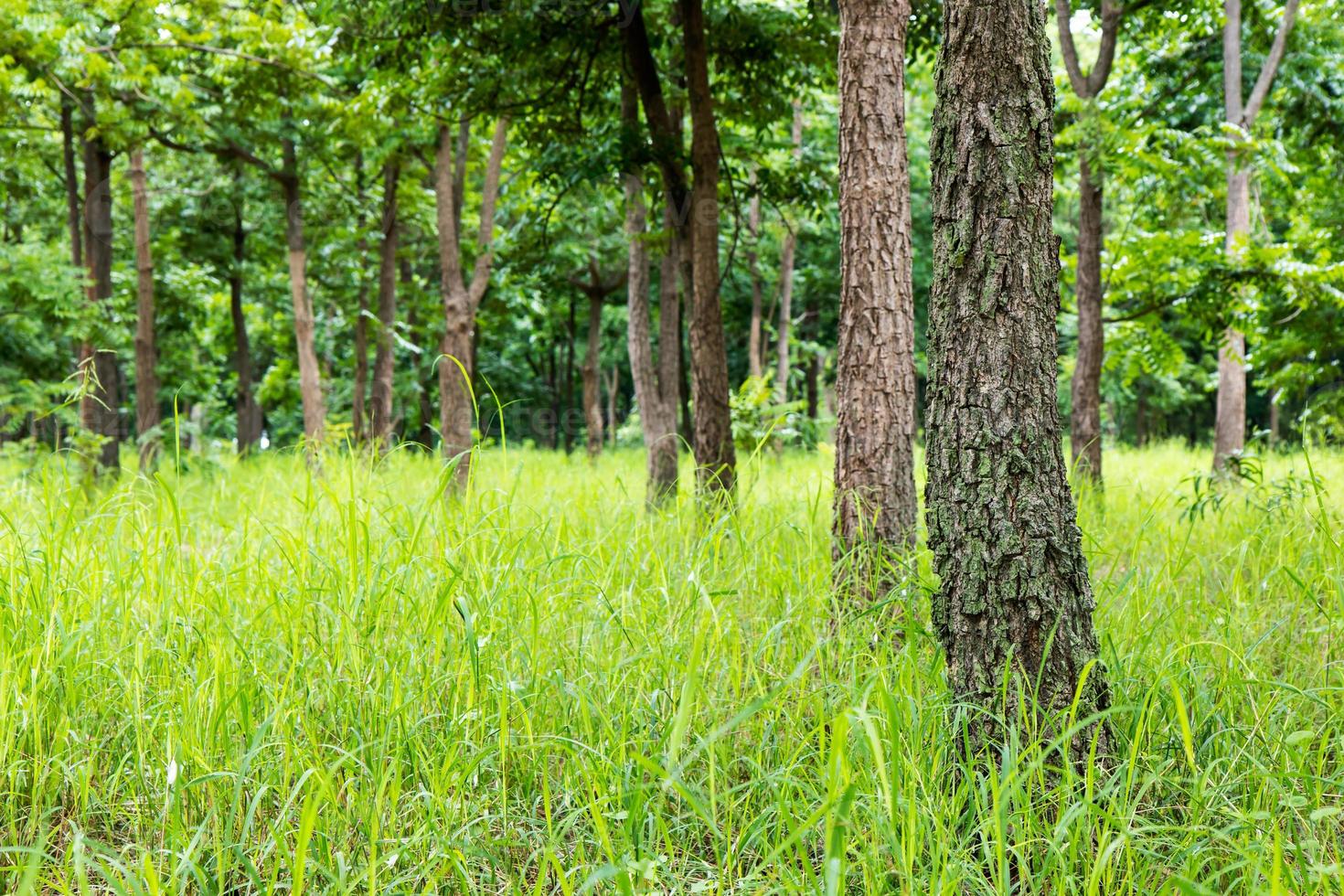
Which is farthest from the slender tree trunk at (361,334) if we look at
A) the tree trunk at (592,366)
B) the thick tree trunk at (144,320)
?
the tree trunk at (592,366)

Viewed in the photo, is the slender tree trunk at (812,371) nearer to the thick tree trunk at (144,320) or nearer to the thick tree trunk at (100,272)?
the thick tree trunk at (144,320)

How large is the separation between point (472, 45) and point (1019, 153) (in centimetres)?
489

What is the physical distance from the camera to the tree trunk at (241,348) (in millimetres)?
13633

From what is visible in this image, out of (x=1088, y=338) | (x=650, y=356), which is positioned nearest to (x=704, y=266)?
(x=650, y=356)

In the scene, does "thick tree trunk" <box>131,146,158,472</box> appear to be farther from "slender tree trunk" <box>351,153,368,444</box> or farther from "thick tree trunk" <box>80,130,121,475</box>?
"slender tree trunk" <box>351,153,368,444</box>

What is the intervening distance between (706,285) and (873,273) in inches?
76.0

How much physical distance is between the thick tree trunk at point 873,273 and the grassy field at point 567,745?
0.78 meters

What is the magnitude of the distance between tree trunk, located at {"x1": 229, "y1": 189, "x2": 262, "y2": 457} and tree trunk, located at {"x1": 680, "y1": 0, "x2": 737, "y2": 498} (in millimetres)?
8313

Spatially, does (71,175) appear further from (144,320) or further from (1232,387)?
(1232,387)

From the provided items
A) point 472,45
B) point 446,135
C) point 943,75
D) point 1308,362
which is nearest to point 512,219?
point 446,135

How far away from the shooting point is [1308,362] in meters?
8.84

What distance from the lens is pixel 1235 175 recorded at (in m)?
8.71

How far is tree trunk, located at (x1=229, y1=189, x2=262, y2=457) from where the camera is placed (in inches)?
537

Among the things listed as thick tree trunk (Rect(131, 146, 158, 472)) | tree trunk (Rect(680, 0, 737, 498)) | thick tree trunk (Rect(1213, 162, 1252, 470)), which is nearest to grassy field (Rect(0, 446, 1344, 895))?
tree trunk (Rect(680, 0, 737, 498))
